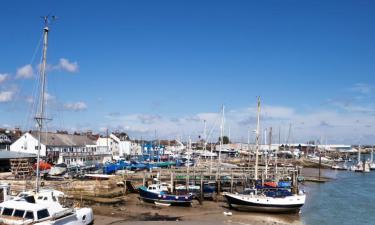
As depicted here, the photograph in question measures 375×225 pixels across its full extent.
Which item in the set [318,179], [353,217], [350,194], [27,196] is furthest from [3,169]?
[318,179]

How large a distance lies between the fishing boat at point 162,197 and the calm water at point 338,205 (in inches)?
516

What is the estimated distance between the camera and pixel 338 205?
56.2 meters

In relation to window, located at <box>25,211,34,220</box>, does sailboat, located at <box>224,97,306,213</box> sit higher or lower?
lower

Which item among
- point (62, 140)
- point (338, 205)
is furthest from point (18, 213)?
point (62, 140)

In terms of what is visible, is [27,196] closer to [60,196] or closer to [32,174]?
[60,196]

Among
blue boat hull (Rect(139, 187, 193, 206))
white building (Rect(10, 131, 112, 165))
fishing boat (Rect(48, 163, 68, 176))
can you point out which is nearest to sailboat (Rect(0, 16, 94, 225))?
blue boat hull (Rect(139, 187, 193, 206))

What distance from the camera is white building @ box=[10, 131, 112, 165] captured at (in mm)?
79875

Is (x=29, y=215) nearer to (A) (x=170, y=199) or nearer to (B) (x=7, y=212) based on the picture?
(B) (x=7, y=212)

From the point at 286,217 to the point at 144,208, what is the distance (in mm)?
15537

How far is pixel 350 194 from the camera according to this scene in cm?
6900

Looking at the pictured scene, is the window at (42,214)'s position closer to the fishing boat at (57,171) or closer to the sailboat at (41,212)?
the sailboat at (41,212)

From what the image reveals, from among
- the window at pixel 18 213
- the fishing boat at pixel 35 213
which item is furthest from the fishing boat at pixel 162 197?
the window at pixel 18 213

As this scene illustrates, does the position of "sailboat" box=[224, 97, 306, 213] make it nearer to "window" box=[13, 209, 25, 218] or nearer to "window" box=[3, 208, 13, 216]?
"window" box=[13, 209, 25, 218]

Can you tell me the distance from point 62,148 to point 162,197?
4303cm
